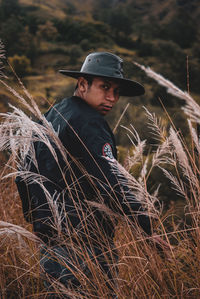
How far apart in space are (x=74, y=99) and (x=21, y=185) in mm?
676

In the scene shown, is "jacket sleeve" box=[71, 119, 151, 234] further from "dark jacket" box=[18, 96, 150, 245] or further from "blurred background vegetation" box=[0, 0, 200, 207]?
"blurred background vegetation" box=[0, 0, 200, 207]

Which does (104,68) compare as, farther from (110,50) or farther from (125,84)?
(110,50)

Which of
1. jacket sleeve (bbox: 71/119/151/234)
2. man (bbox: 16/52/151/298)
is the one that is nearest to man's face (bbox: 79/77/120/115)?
man (bbox: 16/52/151/298)

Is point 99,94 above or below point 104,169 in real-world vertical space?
above

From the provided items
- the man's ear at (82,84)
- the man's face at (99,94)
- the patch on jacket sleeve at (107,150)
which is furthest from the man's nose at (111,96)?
the patch on jacket sleeve at (107,150)

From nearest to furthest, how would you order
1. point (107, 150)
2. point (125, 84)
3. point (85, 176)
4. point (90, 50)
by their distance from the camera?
point (107, 150), point (85, 176), point (125, 84), point (90, 50)

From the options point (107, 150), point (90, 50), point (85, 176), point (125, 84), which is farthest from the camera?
point (90, 50)

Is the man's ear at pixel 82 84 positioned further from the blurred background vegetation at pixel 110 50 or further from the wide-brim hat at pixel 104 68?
the blurred background vegetation at pixel 110 50

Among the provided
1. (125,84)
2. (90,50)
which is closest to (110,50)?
(90,50)

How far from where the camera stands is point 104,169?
3.89 feet

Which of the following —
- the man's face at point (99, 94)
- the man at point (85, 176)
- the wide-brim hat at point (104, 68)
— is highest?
the wide-brim hat at point (104, 68)

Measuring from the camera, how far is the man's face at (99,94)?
1.39 meters

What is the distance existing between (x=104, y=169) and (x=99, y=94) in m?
0.46

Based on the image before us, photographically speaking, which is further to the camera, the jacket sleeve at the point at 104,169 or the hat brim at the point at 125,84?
the hat brim at the point at 125,84
